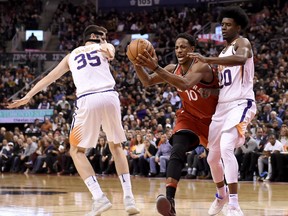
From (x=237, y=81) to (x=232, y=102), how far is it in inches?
8.9

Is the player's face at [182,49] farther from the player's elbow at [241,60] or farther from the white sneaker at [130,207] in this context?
the white sneaker at [130,207]

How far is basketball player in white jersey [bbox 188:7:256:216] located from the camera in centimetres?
706

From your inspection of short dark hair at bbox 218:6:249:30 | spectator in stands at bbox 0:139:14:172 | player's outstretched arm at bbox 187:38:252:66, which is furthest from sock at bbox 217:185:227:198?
spectator in stands at bbox 0:139:14:172

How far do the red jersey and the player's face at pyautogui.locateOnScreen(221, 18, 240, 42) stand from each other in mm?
429

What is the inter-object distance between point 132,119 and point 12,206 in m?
12.1

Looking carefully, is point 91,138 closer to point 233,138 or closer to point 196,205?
point 233,138

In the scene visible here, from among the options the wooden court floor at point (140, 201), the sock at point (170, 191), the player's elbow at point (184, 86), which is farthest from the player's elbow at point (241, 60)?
the wooden court floor at point (140, 201)

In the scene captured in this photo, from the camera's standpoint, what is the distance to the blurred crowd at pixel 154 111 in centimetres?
1605

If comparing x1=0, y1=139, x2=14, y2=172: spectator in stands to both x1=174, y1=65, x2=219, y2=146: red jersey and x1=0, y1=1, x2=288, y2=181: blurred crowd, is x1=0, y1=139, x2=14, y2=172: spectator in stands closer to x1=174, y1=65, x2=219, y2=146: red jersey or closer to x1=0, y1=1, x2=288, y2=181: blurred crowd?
x1=0, y1=1, x2=288, y2=181: blurred crowd

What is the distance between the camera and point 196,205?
8.95 metres

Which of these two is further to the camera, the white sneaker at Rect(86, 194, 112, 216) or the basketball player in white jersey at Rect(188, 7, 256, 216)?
the white sneaker at Rect(86, 194, 112, 216)

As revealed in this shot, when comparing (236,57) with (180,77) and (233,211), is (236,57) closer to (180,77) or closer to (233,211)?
(180,77)

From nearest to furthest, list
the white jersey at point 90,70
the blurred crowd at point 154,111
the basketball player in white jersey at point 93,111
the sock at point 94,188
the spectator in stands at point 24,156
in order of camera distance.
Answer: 1. the sock at point 94,188
2. the basketball player in white jersey at point 93,111
3. the white jersey at point 90,70
4. the blurred crowd at point 154,111
5. the spectator in stands at point 24,156

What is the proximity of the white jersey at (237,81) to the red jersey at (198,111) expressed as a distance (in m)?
0.15
